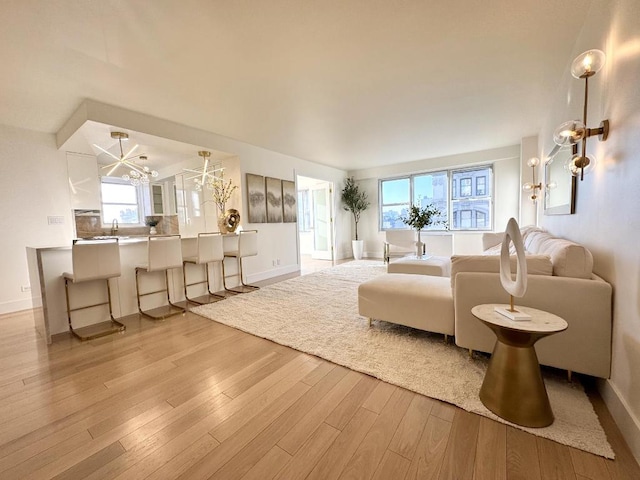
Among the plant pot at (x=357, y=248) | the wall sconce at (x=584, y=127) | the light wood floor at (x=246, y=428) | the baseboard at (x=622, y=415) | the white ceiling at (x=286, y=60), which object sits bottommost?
the light wood floor at (x=246, y=428)

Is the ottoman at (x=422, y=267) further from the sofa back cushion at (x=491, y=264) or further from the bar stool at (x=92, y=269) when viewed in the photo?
the bar stool at (x=92, y=269)

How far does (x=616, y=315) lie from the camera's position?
4.67 feet

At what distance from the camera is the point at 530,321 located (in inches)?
54.0

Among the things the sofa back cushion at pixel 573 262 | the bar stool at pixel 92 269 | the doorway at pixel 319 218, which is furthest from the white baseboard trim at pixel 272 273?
the sofa back cushion at pixel 573 262

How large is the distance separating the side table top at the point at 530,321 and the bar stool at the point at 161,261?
128 inches

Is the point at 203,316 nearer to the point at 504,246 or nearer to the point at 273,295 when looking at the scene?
the point at 273,295

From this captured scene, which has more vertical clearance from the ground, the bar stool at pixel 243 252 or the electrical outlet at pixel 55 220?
the electrical outlet at pixel 55 220

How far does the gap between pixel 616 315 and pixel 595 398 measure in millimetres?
514

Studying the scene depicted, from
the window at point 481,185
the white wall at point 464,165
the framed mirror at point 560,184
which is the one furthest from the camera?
the window at point 481,185

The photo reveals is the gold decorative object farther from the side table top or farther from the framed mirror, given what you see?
the framed mirror

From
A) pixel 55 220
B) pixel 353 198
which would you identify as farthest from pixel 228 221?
pixel 353 198

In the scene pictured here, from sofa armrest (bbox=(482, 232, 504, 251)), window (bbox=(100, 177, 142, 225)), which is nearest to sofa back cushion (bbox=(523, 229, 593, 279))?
sofa armrest (bbox=(482, 232, 504, 251))

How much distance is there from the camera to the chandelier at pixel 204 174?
177 inches

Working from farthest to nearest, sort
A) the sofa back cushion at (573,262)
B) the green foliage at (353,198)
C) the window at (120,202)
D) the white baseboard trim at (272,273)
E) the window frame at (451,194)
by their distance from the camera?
1. the green foliage at (353,198)
2. the window frame at (451,194)
3. the window at (120,202)
4. the white baseboard trim at (272,273)
5. the sofa back cushion at (573,262)
